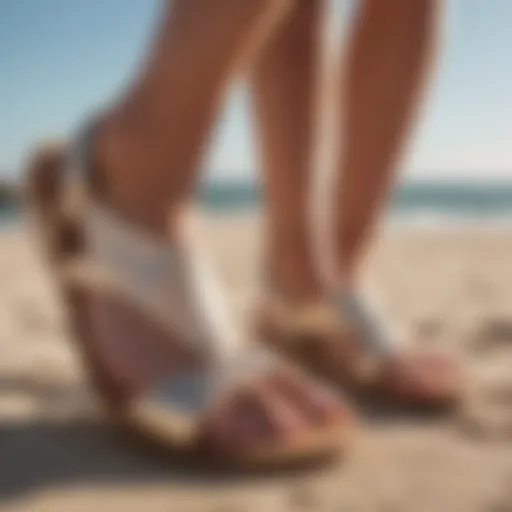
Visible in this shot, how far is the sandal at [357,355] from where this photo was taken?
1039mm

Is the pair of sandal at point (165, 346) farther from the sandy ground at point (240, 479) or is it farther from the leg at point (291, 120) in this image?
the leg at point (291, 120)

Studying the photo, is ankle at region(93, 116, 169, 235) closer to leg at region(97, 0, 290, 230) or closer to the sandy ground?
leg at region(97, 0, 290, 230)

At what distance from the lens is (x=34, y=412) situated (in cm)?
103

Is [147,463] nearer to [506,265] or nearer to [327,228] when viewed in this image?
[327,228]

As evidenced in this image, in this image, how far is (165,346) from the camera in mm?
917

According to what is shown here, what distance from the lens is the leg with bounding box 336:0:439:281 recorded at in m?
1.14

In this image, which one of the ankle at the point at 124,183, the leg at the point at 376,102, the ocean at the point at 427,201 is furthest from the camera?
the ocean at the point at 427,201

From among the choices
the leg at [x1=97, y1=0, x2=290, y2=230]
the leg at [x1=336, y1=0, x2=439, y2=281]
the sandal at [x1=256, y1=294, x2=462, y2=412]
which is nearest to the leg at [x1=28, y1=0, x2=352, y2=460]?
the leg at [x1=97, y1=0, x2=290, y2=230]

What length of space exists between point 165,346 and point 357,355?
0.30 m

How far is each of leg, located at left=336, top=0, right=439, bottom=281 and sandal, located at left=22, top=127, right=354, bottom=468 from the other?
1.05ft

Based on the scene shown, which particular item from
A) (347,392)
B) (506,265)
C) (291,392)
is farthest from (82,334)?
(506,265)

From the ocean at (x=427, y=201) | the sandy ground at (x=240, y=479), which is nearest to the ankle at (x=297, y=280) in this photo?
the sandy ground at (x=240, y=479)

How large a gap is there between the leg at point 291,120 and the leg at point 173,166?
237mm

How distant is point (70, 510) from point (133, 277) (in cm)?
26
